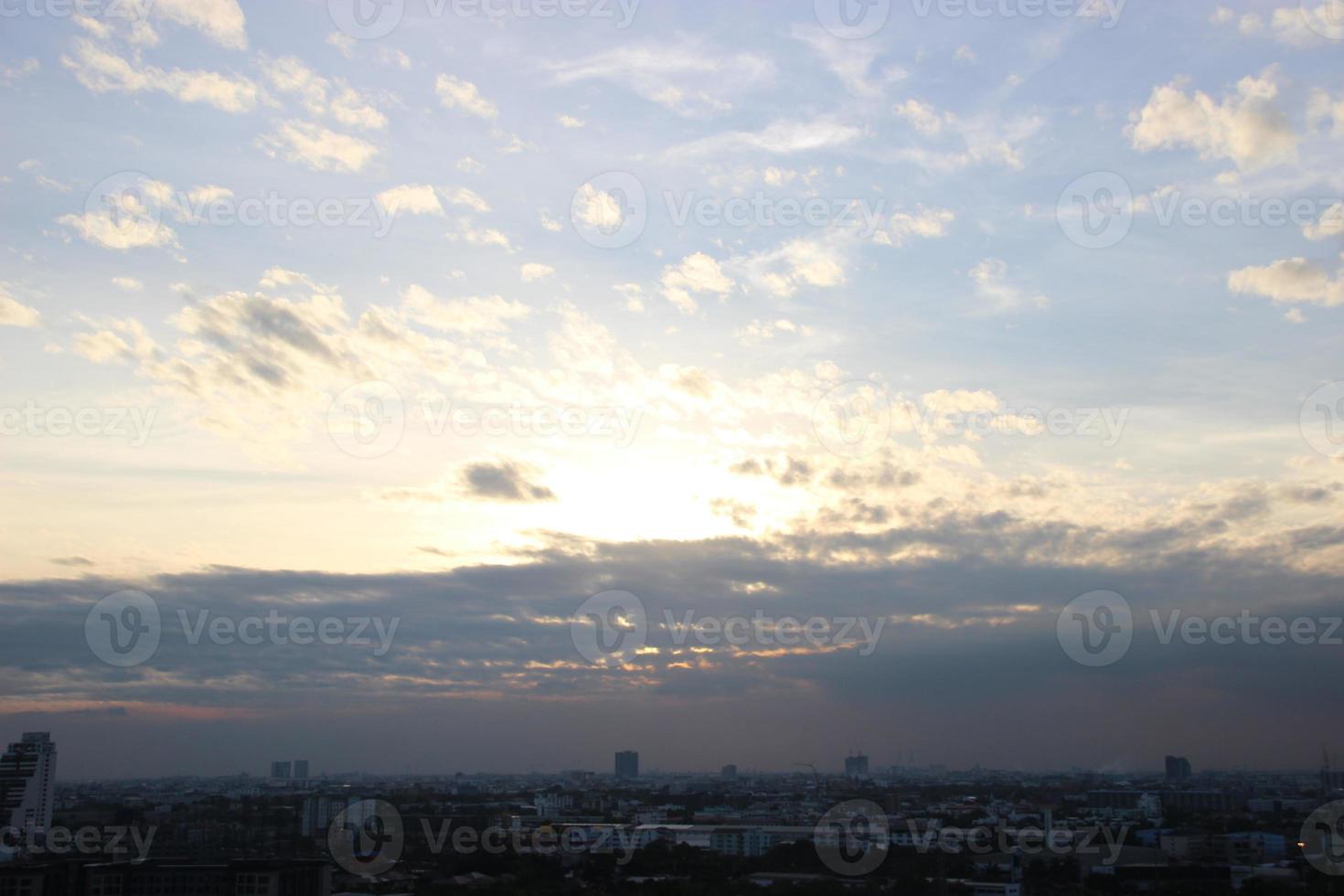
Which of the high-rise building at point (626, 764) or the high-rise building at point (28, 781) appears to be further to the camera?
the high-rise building at point (626, 764)

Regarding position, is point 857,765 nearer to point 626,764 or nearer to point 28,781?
point 626,764

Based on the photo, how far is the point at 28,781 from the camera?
46938mm

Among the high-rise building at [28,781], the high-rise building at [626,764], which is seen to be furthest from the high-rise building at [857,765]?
the high-rise building at [28,781]

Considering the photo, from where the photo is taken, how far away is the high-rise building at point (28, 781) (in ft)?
150

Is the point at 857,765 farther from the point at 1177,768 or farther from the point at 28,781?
the point at 28,781

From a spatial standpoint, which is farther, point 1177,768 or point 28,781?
point 1177,768

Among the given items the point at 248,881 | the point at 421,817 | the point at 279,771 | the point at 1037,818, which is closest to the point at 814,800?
the point at 1037,818

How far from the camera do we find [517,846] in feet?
141

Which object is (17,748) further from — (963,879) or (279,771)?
(279,771)

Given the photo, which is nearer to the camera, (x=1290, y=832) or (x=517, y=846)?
(x=517, y=846)

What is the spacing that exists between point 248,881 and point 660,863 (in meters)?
16.2

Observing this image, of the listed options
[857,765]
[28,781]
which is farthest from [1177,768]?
[28,781]

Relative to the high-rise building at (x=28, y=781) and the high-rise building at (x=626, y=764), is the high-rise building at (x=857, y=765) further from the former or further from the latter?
the high-rise building at (x=28, y=781)

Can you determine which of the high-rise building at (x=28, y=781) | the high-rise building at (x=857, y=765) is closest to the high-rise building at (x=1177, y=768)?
the high-rise building at (x=857, y=765)
